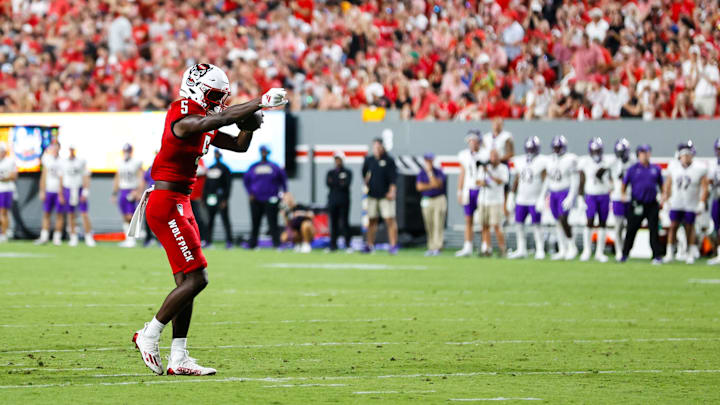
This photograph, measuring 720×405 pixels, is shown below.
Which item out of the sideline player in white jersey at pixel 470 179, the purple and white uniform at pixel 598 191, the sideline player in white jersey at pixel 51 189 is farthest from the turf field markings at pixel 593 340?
the sideline player in white jersey at pixel 51 189

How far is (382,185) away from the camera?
75.1ft

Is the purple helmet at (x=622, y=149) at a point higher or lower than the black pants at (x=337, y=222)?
higher

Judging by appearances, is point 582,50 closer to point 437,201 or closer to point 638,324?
point 437,201

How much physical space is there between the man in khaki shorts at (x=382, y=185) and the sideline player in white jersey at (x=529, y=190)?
7.69 ft

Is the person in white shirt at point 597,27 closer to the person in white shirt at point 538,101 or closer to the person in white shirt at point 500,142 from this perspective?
the person in white shirt at point 538,101

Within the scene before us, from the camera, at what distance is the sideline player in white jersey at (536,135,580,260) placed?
21.7 m

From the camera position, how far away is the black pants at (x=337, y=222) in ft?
77.0

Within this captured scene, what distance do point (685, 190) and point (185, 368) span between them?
1494cm

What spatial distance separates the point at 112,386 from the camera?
23.8ft

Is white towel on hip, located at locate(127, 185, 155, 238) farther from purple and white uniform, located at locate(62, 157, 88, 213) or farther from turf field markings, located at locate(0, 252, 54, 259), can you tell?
purple and white uniform, located at locate(62, 157, 88, 213)

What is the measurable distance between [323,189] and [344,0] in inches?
223

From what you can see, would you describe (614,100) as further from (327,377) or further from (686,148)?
(327,377)

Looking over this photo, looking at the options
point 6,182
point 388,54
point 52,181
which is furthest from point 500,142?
point 6,182

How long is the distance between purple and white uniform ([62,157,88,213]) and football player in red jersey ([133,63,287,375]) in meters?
17.5
